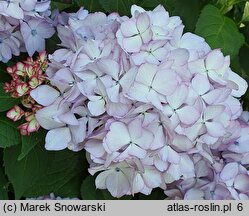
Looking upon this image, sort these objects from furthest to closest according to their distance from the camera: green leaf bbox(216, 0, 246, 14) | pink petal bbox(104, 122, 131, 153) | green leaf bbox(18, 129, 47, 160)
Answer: green leaf bbox(216, 0, 246, 14), green leaf bbox(18, 129, 47, 160), pink petal bbox(104, 122, 131, 153)

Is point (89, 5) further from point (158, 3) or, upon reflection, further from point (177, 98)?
point (177, 98)

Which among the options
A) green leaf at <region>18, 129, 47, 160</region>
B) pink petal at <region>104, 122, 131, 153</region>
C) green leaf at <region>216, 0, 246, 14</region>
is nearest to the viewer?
pink petal at <region>104, 122, 131, 153</region>

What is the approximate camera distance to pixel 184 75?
958 millimetres

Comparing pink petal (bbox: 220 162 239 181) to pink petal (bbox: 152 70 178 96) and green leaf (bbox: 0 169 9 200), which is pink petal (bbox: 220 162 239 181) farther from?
green leaf (bbox: 0 169 9 200)

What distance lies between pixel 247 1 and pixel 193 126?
0.31 metres

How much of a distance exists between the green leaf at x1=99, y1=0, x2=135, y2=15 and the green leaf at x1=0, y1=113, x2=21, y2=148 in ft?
0.87

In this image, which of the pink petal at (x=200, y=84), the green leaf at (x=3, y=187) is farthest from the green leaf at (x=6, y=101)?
the pink petal at (x=200, y=84)

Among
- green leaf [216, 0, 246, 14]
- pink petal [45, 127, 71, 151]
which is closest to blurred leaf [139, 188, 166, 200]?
pink petal [45, 127, 71, 151]

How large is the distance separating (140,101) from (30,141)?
0.72 feet

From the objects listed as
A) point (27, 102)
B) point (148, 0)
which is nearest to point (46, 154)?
Answer: point (27, 102)

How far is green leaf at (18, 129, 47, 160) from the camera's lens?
1.02m

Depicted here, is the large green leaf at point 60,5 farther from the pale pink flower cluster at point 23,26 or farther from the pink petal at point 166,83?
the pink petal at point 166,83

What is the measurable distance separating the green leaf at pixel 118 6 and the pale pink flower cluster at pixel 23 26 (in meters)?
0.10

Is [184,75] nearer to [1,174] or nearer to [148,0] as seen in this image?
[148,0]
